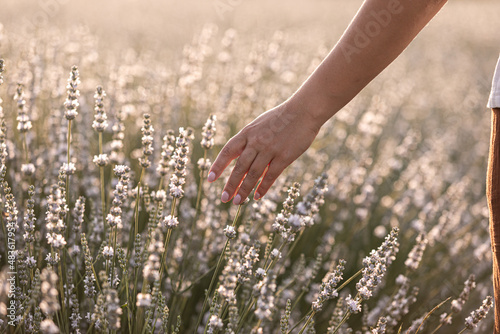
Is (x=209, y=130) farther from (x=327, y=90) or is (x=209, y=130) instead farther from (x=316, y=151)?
(x=316, y=151)

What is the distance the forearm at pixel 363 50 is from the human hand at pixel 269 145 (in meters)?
0.04

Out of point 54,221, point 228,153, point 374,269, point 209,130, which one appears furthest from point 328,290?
point 54,221

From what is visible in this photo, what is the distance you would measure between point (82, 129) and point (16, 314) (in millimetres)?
1657

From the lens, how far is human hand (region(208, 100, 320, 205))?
1410mm

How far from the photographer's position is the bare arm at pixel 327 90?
4.21ft

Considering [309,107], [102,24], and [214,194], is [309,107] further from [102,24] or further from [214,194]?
[102,24]

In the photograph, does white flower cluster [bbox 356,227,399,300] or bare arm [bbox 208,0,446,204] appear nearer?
bare arm [bbox 208,0,446,204]

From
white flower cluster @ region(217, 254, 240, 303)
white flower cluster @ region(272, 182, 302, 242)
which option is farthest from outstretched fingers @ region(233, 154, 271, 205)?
white flower cluster @ region(217, 254, 240, 303)

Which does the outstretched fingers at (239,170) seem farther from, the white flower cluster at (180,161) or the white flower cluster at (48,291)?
the white flower cluster at (48,291)

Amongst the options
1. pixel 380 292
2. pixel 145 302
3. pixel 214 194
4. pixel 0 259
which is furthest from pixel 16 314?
pixel 380 292

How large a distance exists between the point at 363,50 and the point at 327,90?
15 centimetres

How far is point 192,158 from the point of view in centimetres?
307

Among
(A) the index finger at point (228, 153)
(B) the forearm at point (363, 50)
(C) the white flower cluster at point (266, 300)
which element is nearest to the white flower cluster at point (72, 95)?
(A) the index finger at point (228, 153)

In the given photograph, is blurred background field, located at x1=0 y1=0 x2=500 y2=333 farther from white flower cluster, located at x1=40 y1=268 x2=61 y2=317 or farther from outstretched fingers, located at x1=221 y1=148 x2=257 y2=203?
white flower cluster, located at x1=40 y1=268 x2=61 y2=317
